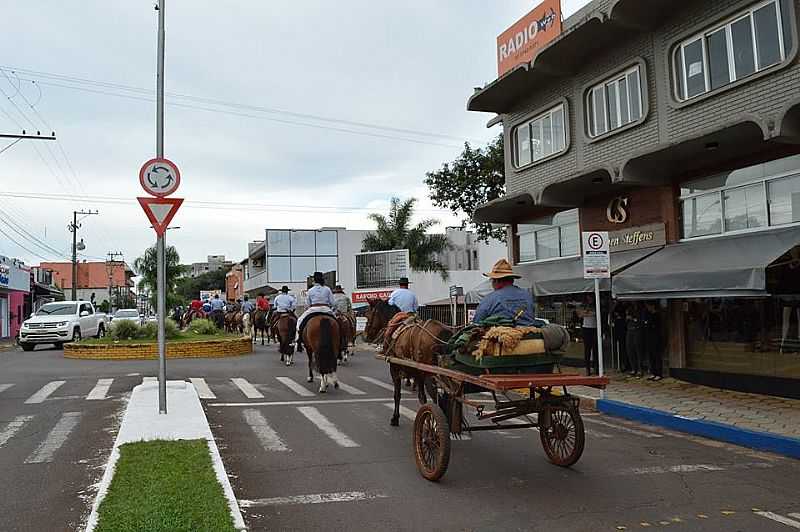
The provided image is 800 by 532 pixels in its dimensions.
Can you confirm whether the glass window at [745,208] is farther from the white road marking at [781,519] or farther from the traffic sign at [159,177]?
the traffic sign at [159,177]

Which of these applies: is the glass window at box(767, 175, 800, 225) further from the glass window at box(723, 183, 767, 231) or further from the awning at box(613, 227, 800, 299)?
the awning at box(613, 227, 800, 299)

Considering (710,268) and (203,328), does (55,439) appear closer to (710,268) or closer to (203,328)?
(710,268)

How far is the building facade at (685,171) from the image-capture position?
12047 mm

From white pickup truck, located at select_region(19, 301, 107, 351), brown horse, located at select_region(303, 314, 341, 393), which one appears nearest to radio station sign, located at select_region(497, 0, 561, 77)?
brown horse, located at select_region(303, 314, 341, 393)

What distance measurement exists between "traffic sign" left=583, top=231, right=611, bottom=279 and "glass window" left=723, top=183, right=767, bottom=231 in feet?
9.68

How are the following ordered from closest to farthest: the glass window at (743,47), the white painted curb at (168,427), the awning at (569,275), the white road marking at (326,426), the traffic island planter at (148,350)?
the white painted curb at (168,427) < the white road marking at (326,426) < the glass window at (743,47) < the awning at (569,275) < the traffic island planter at (148,350)

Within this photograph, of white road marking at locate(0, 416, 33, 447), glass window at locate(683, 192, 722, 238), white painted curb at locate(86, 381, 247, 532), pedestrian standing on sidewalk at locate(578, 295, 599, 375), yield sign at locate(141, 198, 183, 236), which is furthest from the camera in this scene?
pedestrian standing on sidewalk at locate(578, 295, 599, 375)

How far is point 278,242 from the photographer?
62375 millimetres

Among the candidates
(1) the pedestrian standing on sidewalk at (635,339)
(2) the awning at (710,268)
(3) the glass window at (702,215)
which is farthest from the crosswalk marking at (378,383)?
(3) the glass window at (702,215)

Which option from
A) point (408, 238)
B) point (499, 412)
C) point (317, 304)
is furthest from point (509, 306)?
point (408, 238)

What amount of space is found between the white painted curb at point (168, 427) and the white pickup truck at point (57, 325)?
17.9 meters

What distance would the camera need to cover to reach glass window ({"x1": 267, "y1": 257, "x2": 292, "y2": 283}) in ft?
202

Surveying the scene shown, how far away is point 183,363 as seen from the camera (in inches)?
781

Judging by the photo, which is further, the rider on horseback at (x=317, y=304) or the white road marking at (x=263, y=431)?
the rider on horseback at (x=317, y=304)
